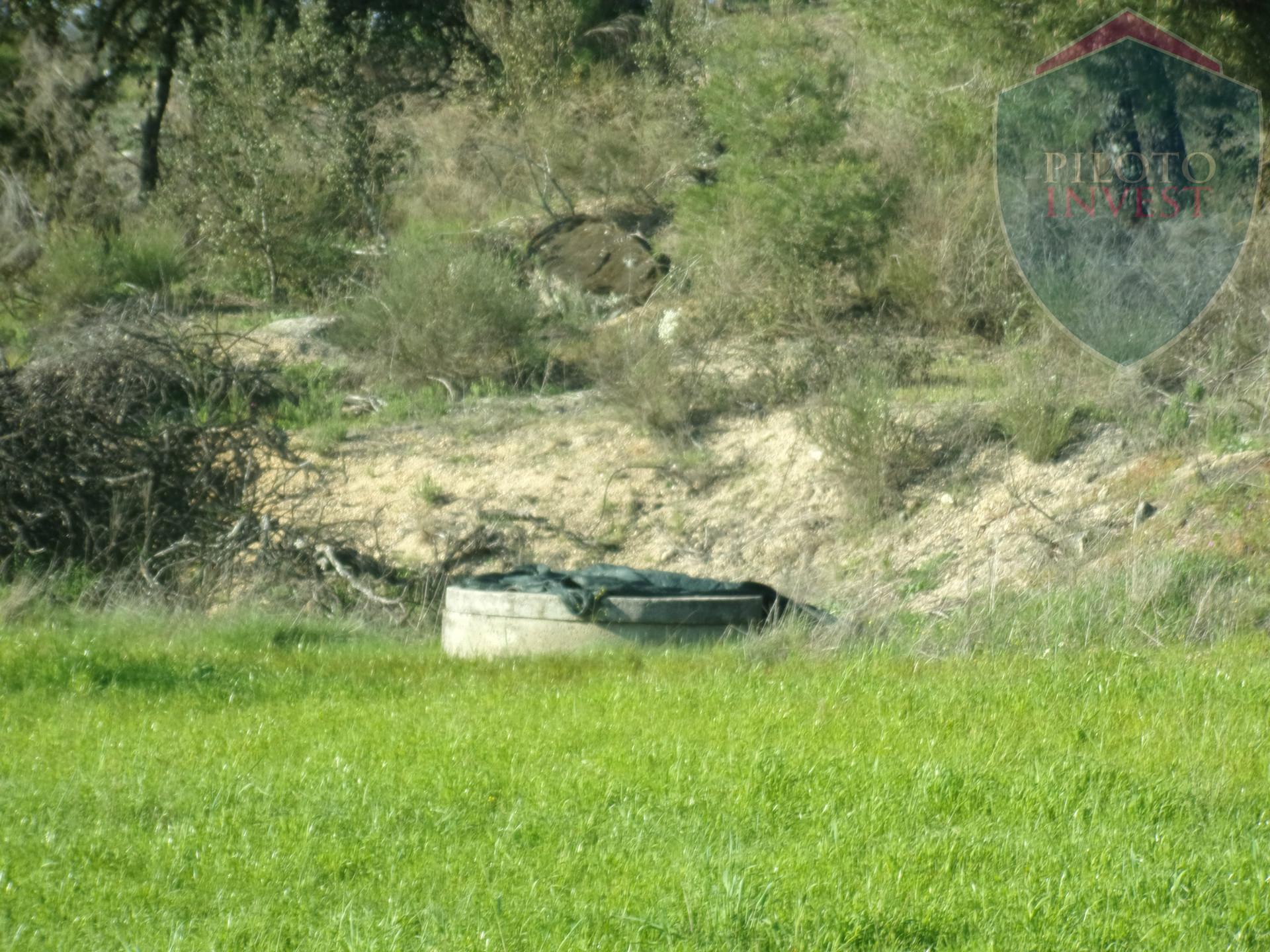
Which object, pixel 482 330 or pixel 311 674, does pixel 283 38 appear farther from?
pixel 311 674

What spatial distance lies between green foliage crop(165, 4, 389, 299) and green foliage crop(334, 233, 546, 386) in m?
2.83

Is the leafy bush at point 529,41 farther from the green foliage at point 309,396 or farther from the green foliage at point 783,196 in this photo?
the green foliage at point 309,396

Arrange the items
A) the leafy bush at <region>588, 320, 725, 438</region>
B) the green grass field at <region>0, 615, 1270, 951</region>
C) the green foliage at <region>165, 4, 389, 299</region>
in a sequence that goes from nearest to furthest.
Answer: the green grass field at <region>0, 615, 1270, 951</region> < the leafy bush at <region>588, 320, 725, 438</region> < the green foliage at <region>165, 4, 389, 299</region>

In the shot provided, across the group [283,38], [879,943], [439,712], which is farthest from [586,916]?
[283,38]

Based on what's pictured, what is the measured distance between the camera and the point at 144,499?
1054 cm

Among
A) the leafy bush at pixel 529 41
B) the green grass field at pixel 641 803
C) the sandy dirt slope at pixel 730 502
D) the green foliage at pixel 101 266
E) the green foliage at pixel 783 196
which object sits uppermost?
the leafy bush at pixel 529 41

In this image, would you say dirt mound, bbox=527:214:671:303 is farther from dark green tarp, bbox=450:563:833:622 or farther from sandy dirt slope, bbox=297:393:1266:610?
dark green tarp, bbox=450:563:833:622

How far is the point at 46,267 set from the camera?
18.9 metres

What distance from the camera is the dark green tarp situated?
8.61 meters

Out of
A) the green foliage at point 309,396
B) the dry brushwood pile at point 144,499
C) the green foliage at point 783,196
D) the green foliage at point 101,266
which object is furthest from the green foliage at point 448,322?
the dry brushwood pile at point 144,499

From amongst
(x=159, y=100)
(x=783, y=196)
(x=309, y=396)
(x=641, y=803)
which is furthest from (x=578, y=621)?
(x=159, y=100)

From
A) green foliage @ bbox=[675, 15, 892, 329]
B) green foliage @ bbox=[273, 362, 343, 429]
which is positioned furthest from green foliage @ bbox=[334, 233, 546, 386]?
green foliage @ bbox=[675, 15, 892, 329]

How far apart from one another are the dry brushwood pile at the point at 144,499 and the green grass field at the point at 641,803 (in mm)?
2678

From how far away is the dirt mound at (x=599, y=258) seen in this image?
18844 millimetres
